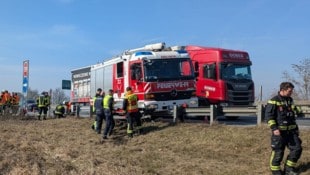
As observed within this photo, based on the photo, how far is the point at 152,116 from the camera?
60.2ft

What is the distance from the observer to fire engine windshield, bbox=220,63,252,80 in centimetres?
2088

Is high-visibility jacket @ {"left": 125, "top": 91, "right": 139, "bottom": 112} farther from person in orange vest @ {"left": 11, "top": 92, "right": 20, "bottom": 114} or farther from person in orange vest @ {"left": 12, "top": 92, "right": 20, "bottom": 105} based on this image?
person in orange vest @ {"left": 12, "top": 92, "right": 20, "bottom": 105}

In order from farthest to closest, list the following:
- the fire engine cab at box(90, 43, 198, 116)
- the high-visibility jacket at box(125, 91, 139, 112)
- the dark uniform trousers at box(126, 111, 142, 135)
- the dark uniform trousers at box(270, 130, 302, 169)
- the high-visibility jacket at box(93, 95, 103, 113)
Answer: the fire engine cab at box(90, 43, 198, 116) < the high-visibility jacket at box(93, 95, 103, 113) < the high-visibility jacket at box(125, 91, 139, 112) < the dark uniform trousers at box(126, 111, 142, 135) < the dark uniform trousers at box(270, 130, 302, 169)

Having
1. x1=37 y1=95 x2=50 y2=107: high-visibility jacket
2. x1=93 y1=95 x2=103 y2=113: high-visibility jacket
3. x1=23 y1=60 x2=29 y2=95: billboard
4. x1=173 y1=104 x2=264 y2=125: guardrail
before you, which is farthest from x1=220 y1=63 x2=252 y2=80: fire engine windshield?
x1=23 y1=60 x2=29 y2=95: billboard

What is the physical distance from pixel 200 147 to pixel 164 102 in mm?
5766

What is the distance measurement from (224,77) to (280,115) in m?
12.2

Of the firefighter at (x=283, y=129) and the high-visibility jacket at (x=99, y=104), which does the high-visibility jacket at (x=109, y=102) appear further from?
the firefighter at (x=283, y=129)

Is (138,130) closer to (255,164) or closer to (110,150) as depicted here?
(110,150)

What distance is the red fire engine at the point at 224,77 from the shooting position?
2073 cm

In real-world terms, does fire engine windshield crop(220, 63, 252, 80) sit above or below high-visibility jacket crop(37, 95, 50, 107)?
above

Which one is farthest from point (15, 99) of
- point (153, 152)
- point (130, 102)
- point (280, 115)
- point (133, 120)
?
point (280, 115)

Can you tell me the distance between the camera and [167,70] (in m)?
18.2

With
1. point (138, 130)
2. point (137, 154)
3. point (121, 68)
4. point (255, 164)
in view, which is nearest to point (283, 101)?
point (255, 164)

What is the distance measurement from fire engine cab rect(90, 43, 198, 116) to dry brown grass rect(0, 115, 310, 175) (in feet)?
3.54
